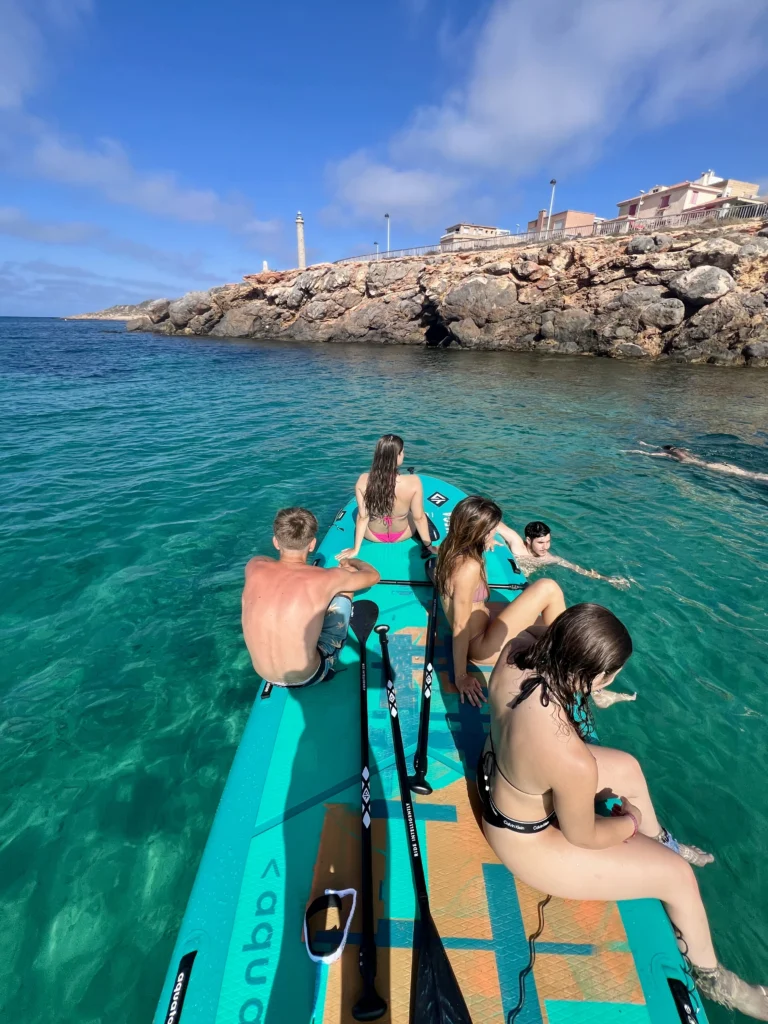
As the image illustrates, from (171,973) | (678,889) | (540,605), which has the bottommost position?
(171,973)

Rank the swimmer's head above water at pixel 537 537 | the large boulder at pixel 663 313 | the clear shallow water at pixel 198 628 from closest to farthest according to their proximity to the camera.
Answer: the clear shallow water at pixel 198 628, the swimmer's head above water at pixel 537 537, the large boulder at pixel 663 313

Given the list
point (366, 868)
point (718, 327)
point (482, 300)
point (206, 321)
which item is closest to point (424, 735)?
point (366, 868)

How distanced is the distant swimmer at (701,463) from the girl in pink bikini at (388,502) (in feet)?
30.0

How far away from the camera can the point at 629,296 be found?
104ft

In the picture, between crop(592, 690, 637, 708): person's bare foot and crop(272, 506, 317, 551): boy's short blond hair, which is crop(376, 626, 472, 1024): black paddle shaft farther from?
crop(592, 690, 637, 708): person's bare foot

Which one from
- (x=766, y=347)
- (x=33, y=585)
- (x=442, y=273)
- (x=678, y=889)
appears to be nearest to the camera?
(x=678, y=889)

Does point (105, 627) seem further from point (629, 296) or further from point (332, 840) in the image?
point (629, 296)

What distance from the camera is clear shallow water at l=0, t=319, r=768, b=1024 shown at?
3.35m

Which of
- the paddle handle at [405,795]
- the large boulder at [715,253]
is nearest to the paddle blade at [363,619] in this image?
the paddle handle at [405,795]

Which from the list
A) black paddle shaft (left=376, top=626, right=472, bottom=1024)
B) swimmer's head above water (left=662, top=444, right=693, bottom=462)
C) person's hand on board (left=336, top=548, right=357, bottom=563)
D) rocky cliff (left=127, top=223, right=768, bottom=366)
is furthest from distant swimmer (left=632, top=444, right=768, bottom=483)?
rocky cliff (left=127, top=223, right=768, bottom=366)

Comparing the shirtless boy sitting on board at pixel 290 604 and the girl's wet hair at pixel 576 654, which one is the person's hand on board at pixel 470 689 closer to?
the shirtless boy sitting on board at pixel 290 604

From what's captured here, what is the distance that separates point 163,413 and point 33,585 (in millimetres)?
12741

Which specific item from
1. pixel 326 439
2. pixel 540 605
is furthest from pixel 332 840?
A: pixel 326 439

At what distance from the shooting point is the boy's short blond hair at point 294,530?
3.77 metres
